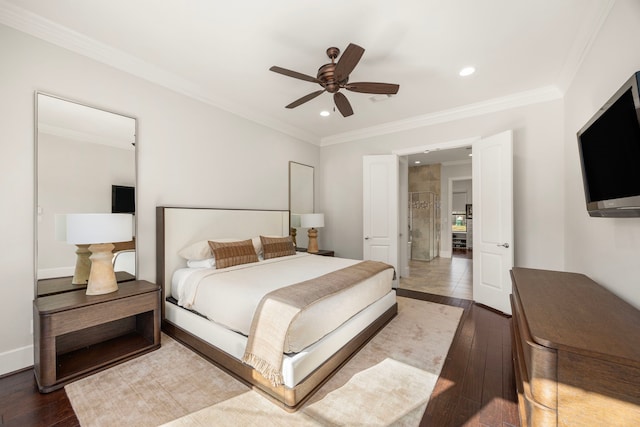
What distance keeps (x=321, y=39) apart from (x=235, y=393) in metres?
2.94

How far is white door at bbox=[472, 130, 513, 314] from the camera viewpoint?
3.31 metres

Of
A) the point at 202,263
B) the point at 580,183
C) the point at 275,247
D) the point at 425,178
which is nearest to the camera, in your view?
the point at 580,183

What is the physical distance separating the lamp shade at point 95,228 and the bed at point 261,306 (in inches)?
25.3

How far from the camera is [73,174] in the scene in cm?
237

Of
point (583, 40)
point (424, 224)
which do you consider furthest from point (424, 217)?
point (583, 40)

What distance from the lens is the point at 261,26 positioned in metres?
2.22

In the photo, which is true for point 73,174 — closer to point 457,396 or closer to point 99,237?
point 99,237

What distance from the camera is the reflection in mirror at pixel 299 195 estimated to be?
188 inches

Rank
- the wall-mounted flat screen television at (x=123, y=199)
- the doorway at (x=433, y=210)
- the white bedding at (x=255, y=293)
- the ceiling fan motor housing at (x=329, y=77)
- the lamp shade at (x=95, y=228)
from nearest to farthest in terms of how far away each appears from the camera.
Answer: the white bedding at (x=255, y=293)
the lamp shade at (x=95, y=228)
the ceiling fan motor housing at (x=329, y=77)
the wall-mounted flat screen television at (x=123, y=199)
the doorway at (x=433, y=210)

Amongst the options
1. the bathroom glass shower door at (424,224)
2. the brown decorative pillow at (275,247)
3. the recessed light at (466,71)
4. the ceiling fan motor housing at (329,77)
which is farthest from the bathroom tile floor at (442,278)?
the ceiling fan motor housing at (329,77)

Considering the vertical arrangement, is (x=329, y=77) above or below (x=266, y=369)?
above

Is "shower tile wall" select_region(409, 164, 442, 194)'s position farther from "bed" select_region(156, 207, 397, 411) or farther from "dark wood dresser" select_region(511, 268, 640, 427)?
"dark wood dresser" select_region(511, 268, 640, 427)

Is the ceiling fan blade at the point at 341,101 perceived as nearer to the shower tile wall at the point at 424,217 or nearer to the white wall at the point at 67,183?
the white wall at the point at 67,183

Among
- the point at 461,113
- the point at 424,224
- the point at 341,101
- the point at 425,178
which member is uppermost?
the point at 461,113
